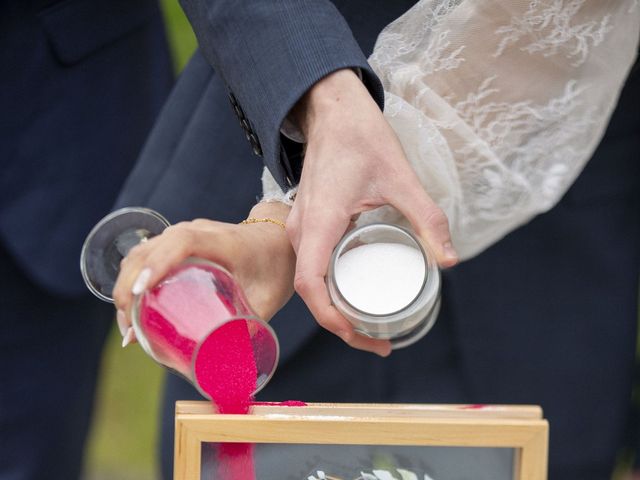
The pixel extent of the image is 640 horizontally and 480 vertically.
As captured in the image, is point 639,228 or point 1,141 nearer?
point 639,228

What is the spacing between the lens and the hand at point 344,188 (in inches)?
34.1

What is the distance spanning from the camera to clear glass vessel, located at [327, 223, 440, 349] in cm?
85

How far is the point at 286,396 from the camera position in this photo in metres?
1.43

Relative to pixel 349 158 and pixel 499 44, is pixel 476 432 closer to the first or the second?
pixel 349 158

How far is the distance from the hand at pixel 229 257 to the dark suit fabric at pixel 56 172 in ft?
2.55

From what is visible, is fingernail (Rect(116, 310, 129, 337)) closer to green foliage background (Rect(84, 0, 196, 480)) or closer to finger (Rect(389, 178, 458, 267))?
finger (Rect(389, 178, 458, 267))

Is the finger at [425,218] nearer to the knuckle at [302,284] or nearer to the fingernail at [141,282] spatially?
the knuckle at [302,284]

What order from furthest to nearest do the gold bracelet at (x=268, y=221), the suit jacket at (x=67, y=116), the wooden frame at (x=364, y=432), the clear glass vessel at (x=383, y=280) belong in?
the suit jacket at (x=67, y=116)
the gold bracelet at (x=268, y=221)
the clear glass vessel at (x=383, y=280)
the wooden frame at (x=364, y=432)

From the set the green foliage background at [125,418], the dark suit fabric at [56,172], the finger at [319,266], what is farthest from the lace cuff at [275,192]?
the green foliage background at [125,418]

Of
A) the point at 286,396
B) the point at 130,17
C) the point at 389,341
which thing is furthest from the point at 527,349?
the point at 130,17

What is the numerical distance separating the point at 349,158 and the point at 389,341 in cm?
19

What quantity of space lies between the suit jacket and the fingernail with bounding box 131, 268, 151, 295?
0.95 m

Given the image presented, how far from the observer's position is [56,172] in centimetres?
171

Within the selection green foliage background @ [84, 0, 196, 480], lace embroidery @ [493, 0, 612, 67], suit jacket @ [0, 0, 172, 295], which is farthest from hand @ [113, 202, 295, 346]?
green foliage background @ [84, 0, 196, 480]
